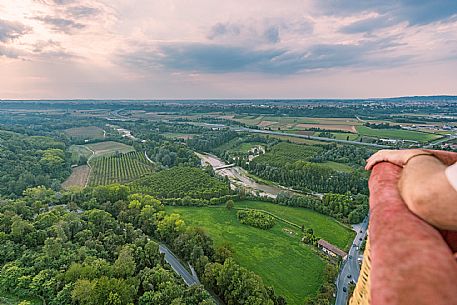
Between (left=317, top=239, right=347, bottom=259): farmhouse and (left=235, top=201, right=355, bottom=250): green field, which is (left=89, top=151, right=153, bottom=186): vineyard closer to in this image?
(left=235, top=201, right=355, bottom=250): green field

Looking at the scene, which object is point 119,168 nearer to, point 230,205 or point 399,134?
point 230,205

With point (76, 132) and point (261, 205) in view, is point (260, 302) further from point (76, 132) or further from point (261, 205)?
point (76, 132)

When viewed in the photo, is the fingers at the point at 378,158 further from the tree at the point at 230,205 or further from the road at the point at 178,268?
the tree at the point at 230,205

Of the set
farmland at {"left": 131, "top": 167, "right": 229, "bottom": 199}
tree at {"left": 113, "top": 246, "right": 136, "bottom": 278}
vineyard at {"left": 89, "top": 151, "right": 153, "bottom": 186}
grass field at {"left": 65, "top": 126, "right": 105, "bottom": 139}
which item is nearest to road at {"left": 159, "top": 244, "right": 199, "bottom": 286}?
tree at {"left": 113, "top": 246, "right": 136, "bottom": 278}

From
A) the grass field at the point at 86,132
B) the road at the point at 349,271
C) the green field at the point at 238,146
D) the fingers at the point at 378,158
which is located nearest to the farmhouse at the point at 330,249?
the road at the point at 349,271

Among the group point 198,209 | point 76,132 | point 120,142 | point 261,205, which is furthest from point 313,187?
point 76,132
